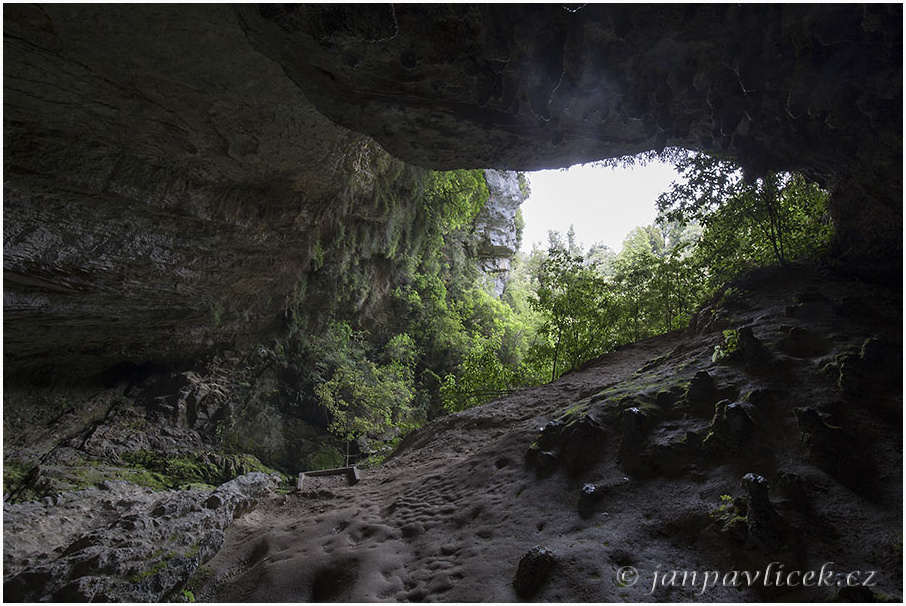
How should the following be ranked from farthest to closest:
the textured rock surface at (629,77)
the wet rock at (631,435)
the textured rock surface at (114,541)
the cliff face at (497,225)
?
the cliff face at (497,225) → the wet rock at (631,435) → the textured rock surface at (114,541) → the textured rock surface at (629,77)

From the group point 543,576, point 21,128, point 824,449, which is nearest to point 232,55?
point 21,128

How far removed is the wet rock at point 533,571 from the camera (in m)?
3.28

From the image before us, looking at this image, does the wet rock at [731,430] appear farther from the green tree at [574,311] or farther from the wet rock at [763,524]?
the green tree at [574,311]

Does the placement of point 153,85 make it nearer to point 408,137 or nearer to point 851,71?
point 408,137

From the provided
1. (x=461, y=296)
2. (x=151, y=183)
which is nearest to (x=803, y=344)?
(x=151, y=183)

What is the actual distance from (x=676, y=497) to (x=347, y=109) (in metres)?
5.45

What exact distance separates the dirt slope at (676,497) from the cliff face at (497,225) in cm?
1460

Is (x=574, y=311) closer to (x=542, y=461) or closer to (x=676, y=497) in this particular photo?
(x=542, y=461)

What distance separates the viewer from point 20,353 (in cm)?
949

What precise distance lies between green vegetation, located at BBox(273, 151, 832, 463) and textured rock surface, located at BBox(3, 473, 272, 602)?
551cm

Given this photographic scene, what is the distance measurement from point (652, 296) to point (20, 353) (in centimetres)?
1468

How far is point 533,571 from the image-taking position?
3.33 metres

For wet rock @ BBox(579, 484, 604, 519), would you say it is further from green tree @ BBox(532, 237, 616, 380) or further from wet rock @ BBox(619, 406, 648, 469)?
green tree @ BBox(532, 237, 616, 380)

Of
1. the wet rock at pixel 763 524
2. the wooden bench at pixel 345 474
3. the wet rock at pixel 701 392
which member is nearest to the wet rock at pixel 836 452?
the wet rock at pixel 763 524
